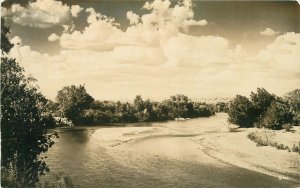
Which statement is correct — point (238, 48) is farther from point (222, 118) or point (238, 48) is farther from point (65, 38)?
point (65, 38)

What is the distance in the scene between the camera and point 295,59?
1170cm

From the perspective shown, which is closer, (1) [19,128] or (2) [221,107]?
(1) [19,128]

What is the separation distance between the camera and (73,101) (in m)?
11.4

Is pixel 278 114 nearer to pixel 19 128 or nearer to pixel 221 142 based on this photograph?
pixel 221 142

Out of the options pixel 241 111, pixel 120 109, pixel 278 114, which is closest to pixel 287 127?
pixel 278 114

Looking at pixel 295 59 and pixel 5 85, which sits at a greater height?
pixel 295 59

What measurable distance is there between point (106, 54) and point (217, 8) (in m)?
3.16

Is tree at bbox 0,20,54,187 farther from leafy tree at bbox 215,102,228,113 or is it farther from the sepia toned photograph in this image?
leafy tree at bbox 215,102,228,113

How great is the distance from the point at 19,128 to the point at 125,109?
3085 mm

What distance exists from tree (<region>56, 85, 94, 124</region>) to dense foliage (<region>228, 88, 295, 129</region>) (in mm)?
3918

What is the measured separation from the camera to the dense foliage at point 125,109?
38.4ft

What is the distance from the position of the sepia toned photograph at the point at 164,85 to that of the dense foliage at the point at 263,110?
3 centimetres

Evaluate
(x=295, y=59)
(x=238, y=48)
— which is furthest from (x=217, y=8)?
(x=295, y=59)

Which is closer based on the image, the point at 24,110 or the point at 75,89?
the point at 24,110
